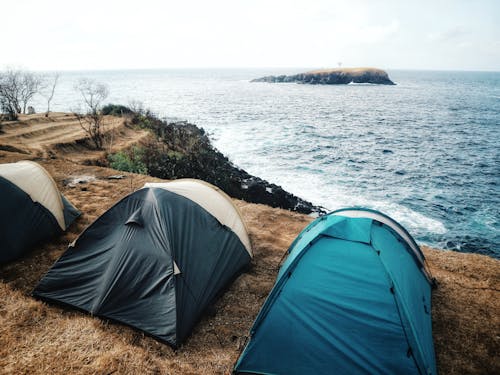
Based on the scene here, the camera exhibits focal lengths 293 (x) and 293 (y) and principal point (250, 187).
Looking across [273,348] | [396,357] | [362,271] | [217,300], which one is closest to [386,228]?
[362,271]

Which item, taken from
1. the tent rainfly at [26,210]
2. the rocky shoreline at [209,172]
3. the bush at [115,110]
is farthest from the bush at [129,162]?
the bush at [115,110]

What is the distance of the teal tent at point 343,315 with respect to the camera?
4.33m

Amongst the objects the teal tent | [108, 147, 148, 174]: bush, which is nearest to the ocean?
[108, 147, 148, 174]: bush

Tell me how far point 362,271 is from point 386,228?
1524mm

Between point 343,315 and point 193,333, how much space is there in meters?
2.76

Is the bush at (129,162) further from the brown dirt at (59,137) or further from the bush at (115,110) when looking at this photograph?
the bush at (115,110)

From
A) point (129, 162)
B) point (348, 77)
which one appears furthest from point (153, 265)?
point (348, 77)

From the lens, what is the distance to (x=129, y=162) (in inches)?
723

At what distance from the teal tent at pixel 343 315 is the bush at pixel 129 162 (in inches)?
580

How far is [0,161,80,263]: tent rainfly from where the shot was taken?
7070 millimetres

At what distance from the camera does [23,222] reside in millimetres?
7348

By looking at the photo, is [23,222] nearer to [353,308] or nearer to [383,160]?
[353,308]

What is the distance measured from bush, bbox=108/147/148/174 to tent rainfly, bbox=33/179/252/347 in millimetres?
12002

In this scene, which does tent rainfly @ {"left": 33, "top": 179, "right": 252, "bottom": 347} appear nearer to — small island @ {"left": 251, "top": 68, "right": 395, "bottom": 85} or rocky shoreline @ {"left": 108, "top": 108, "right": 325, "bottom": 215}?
rocky shoreline @ {"left": 108, "top": 108, "right": 325, "bottom": 215}
